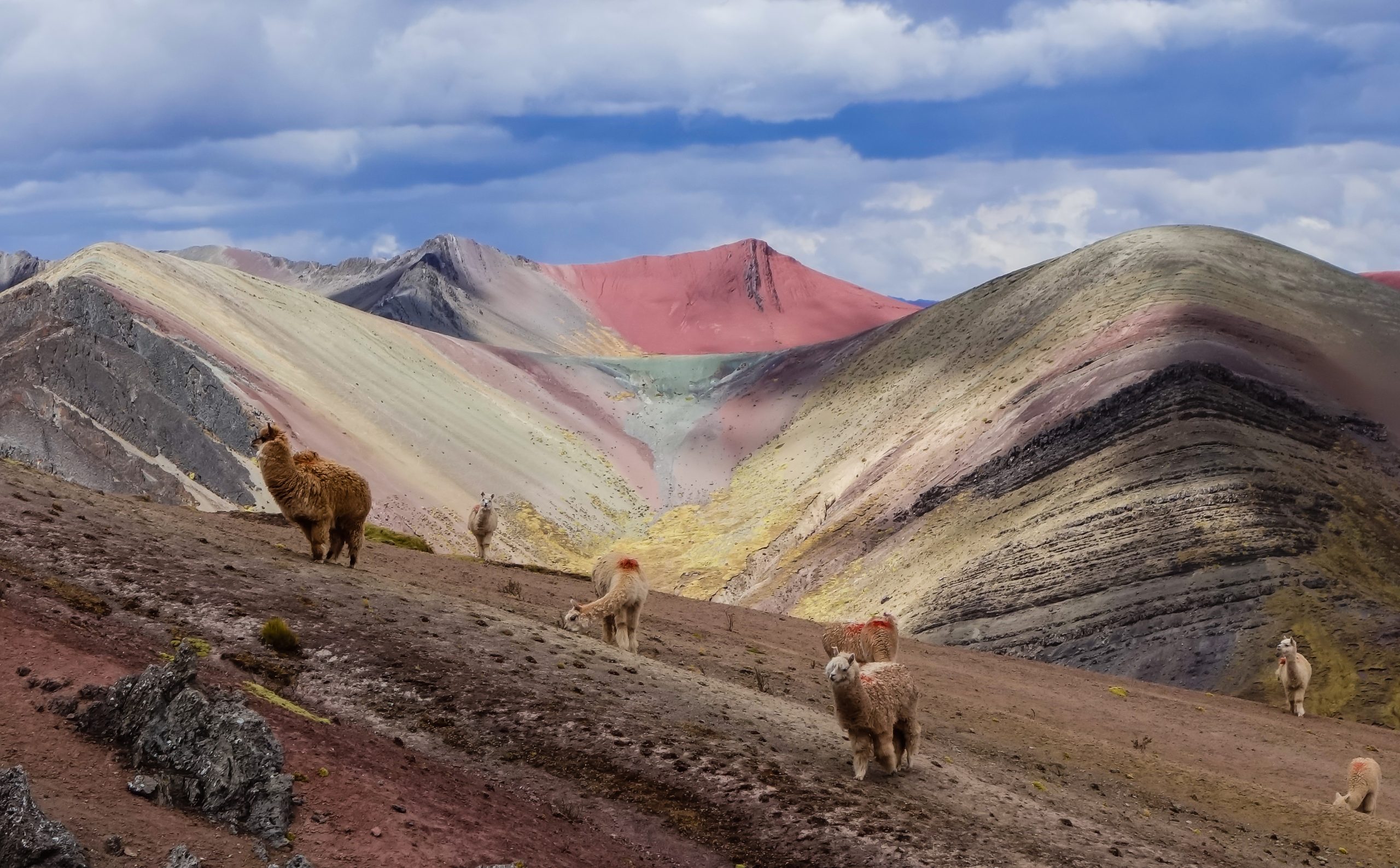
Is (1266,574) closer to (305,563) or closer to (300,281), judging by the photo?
(305,563)

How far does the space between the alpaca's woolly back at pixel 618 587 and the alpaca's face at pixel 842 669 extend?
4865 millimetres

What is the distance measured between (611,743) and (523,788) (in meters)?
1.45

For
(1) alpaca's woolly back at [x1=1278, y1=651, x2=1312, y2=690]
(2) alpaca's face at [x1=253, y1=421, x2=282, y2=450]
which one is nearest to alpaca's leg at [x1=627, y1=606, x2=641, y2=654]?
(2) alpaca's face at [x1=253, y1=421, x2=282, y2=450]

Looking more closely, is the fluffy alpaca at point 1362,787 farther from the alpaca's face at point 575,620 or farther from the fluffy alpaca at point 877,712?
the alpaca's face at point 575,620

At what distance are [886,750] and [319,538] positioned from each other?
9.13m

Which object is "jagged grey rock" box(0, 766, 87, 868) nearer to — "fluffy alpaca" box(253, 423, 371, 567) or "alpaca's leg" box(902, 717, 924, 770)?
"alpaca's leg" box(902, 717, 924, 770)

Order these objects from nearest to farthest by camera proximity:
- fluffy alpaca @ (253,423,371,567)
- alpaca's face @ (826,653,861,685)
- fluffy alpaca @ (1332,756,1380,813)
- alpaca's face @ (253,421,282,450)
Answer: alpaca's face @ (826,653,861,685) → fluffy alpaca @ (253,423,371,567) → alpaca's face @ (253,421,282,450) → fluffy alpaca @ (1332,756,1380,813)

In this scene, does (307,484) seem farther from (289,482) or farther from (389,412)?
(389,412)

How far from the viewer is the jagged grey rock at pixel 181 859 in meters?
8.38

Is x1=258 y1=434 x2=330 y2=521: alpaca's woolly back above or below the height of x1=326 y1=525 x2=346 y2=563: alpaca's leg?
above

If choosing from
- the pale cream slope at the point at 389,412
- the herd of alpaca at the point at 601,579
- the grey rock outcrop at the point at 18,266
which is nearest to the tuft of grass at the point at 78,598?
the herd of alpaca at the point at 601,579

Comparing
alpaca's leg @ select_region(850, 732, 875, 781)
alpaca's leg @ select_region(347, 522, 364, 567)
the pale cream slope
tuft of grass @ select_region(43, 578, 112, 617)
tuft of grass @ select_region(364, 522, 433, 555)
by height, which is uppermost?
the pale cream slope

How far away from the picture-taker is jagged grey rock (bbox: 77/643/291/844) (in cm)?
945

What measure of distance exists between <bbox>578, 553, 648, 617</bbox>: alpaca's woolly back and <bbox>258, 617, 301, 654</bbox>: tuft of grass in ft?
15.2
